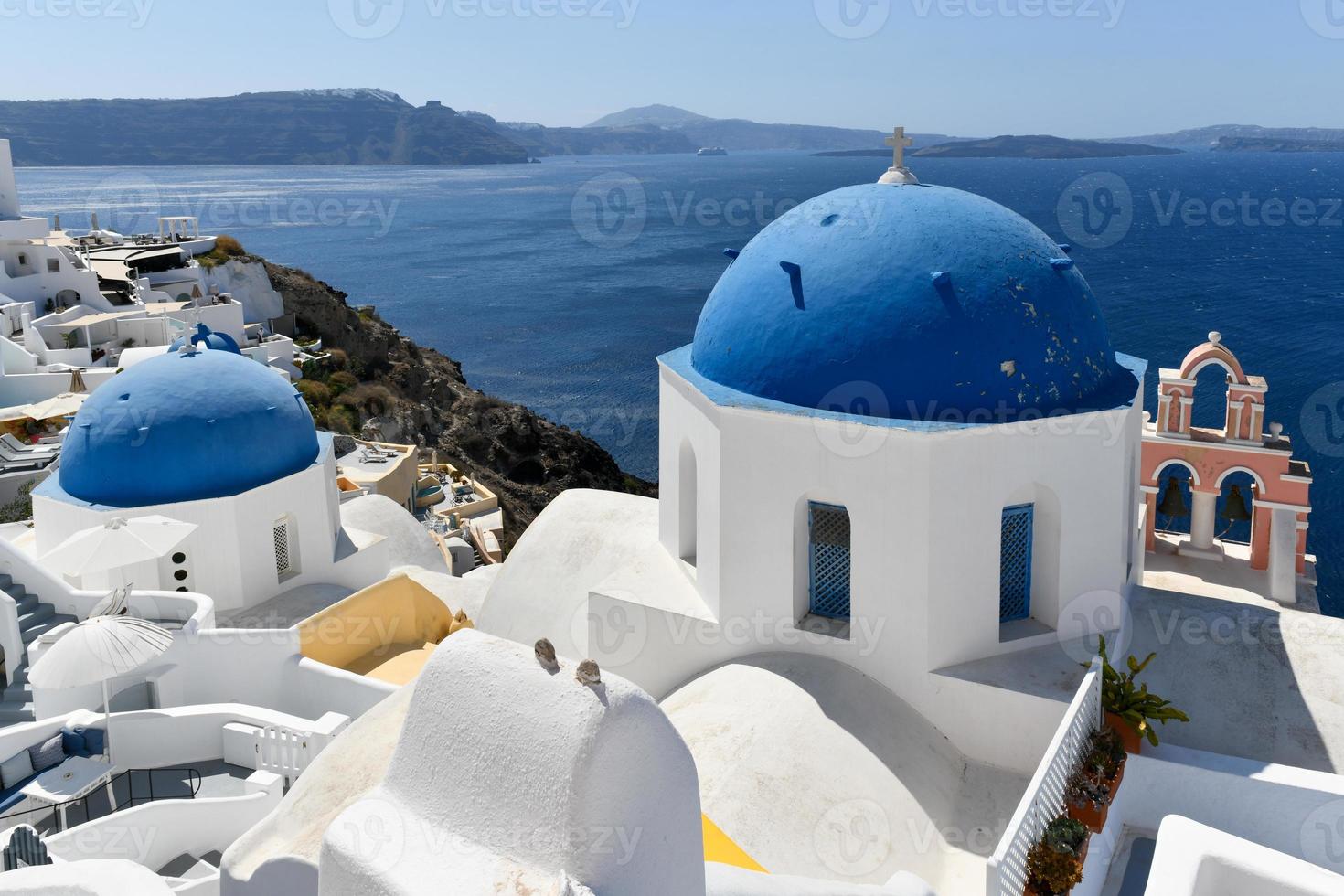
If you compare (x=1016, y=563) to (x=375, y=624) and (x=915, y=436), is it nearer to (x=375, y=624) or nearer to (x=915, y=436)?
(x=915, y=436)

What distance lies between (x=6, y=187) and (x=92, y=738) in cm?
4568

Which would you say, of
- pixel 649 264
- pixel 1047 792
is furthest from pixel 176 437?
pixel 649 264

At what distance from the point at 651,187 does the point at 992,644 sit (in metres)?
192

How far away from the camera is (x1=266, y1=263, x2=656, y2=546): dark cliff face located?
4516 centimetres

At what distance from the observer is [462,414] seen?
50.0 metres

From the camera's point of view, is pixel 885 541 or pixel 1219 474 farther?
pixel 1219 474

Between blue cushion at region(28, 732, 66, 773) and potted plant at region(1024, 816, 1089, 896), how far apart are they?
9.36m

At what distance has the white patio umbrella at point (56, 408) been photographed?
80.3 ft

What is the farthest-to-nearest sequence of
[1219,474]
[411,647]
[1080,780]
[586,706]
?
[411,647]
[1219,474]
[1080,780]
[586,706]

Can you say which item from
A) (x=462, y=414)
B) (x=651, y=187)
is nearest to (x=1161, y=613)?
(x=462, y=414)

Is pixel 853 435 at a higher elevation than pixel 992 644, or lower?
higher

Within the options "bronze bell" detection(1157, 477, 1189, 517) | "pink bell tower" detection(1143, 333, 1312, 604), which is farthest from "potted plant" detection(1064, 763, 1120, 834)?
"bronze bell" detection(1157, 477, 1189, 517)

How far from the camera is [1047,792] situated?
25.7 ft

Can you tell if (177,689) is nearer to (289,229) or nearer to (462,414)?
(462,414)
